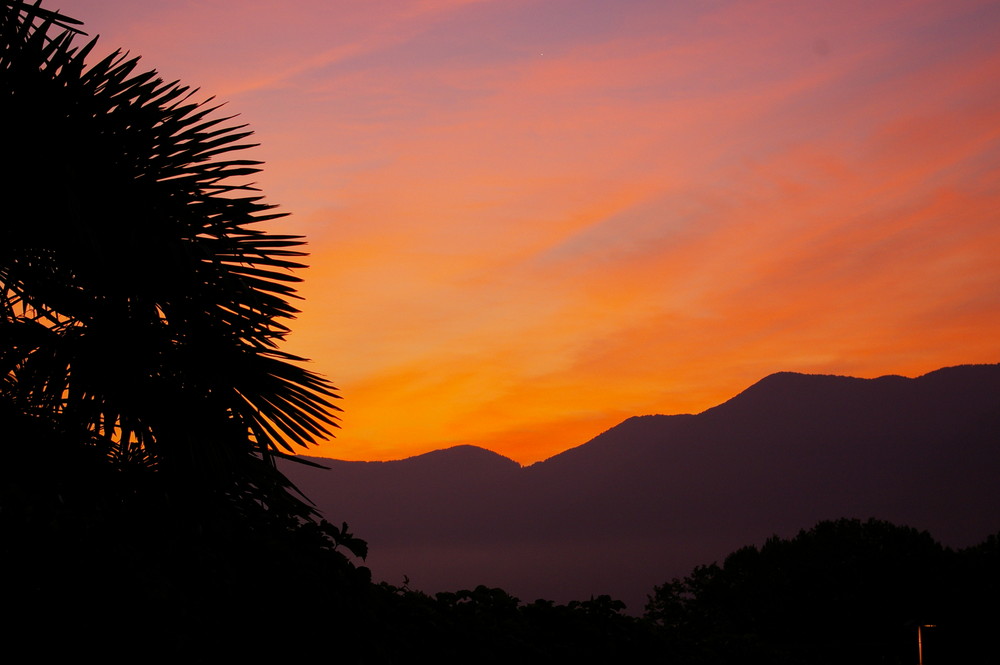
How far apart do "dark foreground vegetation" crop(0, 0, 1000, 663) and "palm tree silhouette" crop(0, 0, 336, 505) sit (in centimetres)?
1

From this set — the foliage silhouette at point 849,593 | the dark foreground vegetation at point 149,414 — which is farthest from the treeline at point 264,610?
the foliage silhouette at point 849,593

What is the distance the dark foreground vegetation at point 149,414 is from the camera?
4.09 m

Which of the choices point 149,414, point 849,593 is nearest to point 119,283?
point 149,414

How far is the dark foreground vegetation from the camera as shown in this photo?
4.09m

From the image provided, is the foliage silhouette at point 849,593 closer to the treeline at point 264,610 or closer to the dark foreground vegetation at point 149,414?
the treeline at point 264,610

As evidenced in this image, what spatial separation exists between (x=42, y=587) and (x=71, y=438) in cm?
103

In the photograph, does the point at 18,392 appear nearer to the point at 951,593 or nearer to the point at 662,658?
the point at 662,658

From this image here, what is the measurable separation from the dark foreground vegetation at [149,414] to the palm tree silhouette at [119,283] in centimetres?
1

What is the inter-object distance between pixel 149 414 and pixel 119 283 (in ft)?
2.38

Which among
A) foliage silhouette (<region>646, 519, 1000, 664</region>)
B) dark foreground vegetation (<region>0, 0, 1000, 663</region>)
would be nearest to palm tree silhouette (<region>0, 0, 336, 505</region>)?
dark foreground vegetation (<region>0, 0, 1000, 663</region>)

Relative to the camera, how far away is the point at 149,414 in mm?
5137

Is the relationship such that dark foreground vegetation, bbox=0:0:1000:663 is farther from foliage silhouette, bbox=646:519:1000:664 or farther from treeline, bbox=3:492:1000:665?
foliage silhouette, bbox=646:519:1000:664

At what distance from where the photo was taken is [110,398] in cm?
514

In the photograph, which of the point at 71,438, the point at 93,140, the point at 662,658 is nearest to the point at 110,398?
the point at 71,438
